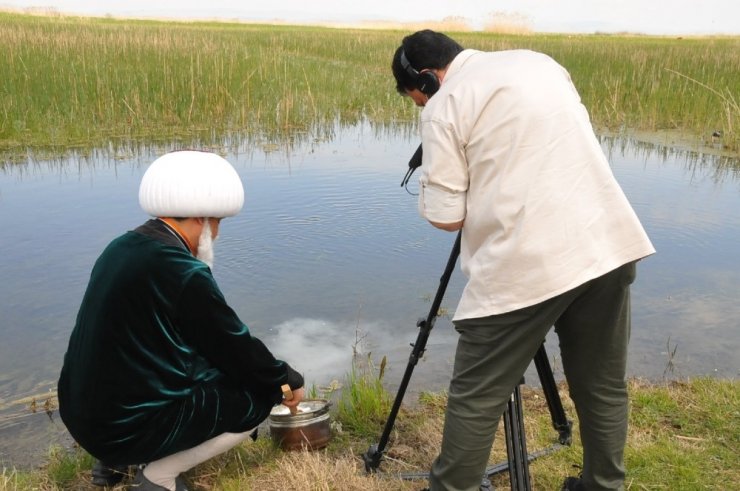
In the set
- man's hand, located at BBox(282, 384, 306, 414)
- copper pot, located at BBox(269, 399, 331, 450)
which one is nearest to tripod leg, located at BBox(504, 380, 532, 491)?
man's hand, located at BBox(282, 384, 306, 414)

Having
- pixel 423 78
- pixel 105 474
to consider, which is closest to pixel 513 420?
pixel 423 78

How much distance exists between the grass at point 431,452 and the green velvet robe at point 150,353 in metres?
0.36

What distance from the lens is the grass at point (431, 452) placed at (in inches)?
99.8

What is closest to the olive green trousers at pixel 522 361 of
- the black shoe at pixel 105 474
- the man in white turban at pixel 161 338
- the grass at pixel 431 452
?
the grass at pixel 431 452

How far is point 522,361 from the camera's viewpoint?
1.96 meters

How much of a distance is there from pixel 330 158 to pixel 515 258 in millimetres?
6588

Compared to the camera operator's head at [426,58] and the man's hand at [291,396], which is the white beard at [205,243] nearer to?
the man's hand at [291,396]

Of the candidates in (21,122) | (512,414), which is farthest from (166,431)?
(21,122)

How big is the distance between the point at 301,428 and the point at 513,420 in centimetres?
91

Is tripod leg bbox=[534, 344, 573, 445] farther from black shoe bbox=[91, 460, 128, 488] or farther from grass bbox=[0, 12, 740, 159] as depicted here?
grass bbox=[0, 12, 740, 159]

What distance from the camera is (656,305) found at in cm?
444

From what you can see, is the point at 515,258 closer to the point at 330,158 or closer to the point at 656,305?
the point at 656,305

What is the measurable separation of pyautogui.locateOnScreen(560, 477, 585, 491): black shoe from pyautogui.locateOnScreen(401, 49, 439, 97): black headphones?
1.35m

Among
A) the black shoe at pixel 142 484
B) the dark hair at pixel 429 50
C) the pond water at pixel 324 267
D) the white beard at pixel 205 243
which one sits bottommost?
the pond water at pixel 324 267
